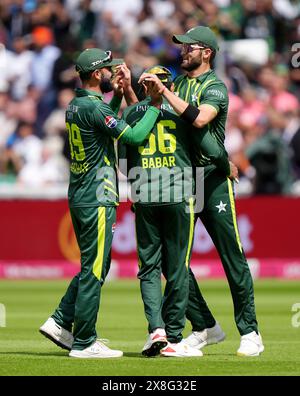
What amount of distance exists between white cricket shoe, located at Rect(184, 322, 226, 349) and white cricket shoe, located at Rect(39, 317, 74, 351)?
3.40 ft

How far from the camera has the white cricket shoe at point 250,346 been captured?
9.88m

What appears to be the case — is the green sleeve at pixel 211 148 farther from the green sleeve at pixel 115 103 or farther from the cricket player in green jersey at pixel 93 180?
the green sleeve at pixel 115 103

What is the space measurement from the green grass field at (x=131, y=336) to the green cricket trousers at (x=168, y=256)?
16.1 inches

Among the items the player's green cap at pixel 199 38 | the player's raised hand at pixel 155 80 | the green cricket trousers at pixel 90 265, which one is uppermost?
the player's green cap at pixel 199 38

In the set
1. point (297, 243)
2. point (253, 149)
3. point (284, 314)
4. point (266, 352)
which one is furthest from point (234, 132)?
point (266, 352)

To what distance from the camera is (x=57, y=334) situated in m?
9.96

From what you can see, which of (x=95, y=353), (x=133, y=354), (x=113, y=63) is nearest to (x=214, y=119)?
(x=113, y=63)

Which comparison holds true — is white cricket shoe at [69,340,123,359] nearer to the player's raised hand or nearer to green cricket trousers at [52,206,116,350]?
green cricket trousers at [52,206,116,350]

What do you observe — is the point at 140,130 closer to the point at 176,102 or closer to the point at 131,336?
the point at 176,102

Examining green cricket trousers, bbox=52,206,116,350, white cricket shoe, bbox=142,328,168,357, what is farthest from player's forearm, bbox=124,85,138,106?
white cricket shoe, bbox=142,328,168,357

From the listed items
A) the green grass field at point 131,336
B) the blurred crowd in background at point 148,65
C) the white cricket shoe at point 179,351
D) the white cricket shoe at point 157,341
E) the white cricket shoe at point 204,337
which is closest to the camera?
the green grass field at point 131,336

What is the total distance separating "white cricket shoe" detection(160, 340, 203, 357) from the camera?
9.71 metres

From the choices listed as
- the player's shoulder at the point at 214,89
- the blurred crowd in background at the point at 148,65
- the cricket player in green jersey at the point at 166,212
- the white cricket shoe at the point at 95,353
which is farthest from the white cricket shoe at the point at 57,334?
the blurred crowd in background at the point at 148,65

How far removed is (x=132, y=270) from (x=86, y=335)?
971cm
